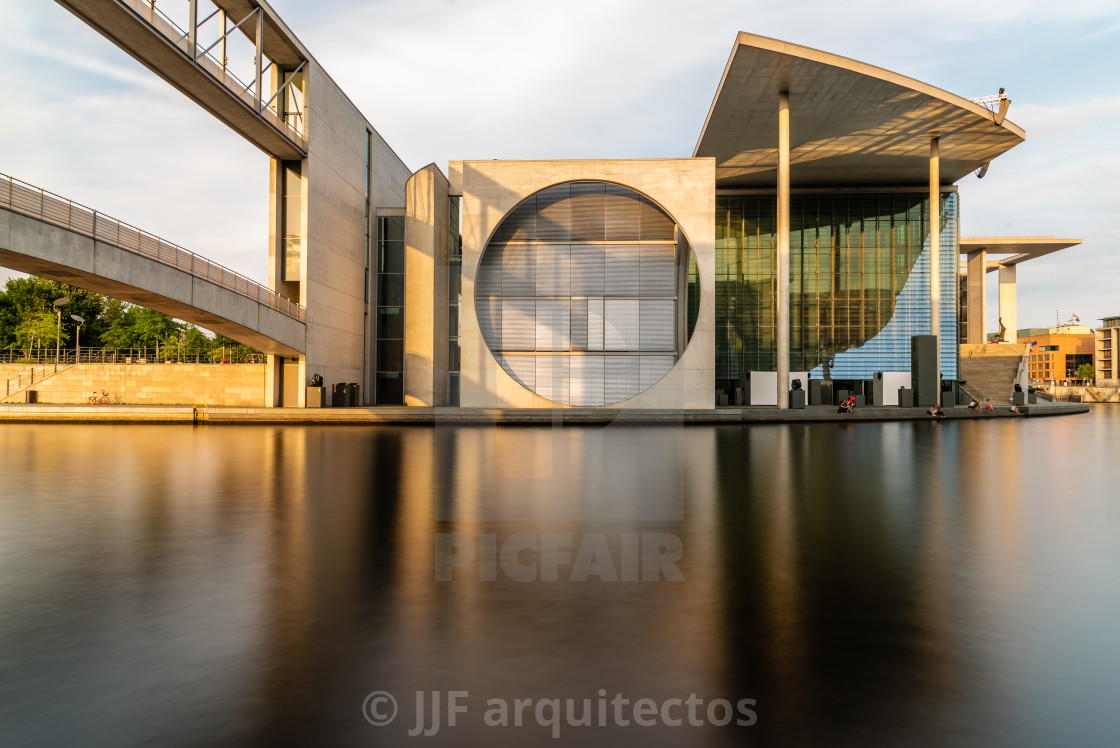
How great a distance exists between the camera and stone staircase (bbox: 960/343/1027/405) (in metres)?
40.0

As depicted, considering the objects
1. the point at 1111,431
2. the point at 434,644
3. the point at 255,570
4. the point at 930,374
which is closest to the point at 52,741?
the point at 434,644

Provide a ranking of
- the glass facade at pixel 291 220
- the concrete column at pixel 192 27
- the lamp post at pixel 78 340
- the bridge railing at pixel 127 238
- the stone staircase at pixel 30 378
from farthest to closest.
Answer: the lamp post at pixel 78 340 → the stone staircase at pixel 30 378 → the glass facade at pixel 291 220 → the concrete column at pixel 192 27 → the bridge railing at pixel 127 238

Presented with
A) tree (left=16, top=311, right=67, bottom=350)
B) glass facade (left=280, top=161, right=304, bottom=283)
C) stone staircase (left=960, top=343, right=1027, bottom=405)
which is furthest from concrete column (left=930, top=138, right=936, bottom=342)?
tree (left=16, top=311, right=67, bottom=350)

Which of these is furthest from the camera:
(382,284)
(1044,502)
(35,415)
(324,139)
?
(382,284)

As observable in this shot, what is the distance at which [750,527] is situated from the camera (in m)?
7.25

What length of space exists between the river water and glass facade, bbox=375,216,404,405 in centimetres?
2646

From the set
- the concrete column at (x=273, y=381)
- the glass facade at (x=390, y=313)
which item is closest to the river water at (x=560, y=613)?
the concrete column at (x=273, y=381)

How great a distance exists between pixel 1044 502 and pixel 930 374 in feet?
83.7

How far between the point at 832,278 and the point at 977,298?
64.3ft

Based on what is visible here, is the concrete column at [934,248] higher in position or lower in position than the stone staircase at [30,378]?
higher

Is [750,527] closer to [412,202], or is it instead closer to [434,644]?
[434,644]

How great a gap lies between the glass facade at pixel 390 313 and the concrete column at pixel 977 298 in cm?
4365

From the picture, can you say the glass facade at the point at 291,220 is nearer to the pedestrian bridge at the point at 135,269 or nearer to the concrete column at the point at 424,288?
the pedestrian bridge at the point at 135,269

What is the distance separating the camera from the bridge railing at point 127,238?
18.1 m
